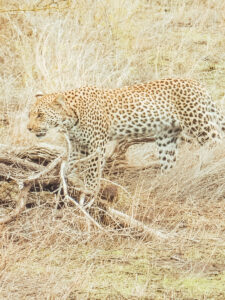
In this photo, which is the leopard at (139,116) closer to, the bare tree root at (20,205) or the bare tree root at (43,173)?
the bare tree root at (43,173)

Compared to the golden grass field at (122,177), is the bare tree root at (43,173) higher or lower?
higher

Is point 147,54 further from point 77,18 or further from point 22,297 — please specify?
point 22,297

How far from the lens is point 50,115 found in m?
8.09

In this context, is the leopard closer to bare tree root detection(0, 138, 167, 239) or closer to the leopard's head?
the leopard's head

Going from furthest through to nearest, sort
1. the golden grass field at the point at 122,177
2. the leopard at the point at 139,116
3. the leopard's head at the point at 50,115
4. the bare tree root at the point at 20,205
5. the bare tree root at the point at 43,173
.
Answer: the leopard at the point at 139,116 < the leopard's head at the point at 50,115 < the bare tree root at the point at 43,173 < the bare tree root at the point at 20,205 < the golden grass field at the point at 122,177

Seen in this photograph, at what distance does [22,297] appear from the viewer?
5.06m

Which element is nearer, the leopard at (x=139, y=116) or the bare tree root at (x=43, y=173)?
the bare tree root at (x=43, y=173)

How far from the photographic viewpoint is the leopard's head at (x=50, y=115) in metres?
8.02

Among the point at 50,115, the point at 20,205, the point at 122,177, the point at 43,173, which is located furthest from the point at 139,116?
the point at 20,205

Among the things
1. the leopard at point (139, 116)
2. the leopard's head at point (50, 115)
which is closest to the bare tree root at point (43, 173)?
the leopard's head at point (50, 115)

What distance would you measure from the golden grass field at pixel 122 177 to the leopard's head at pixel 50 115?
559 millimetres

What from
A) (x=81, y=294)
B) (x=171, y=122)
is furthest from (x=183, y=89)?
(x=81, y=294)

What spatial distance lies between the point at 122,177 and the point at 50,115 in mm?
1024

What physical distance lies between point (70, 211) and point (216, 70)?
5868mm
